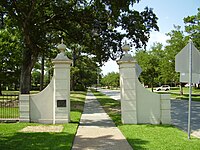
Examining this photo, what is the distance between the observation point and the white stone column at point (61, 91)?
1208cm

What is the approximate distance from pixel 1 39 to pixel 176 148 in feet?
98.9

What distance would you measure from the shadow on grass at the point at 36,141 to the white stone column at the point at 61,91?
2452mm

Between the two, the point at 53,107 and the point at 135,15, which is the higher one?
the point at 135,15

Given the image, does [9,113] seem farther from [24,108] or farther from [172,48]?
[172,48]

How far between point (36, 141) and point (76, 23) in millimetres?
15275

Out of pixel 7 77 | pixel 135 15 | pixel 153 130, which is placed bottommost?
pixel 153 130

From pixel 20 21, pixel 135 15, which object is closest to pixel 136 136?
pixel 135 15

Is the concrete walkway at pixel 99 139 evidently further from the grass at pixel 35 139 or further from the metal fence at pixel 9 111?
the metal fence at pixel 9 111

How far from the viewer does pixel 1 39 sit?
3322cm

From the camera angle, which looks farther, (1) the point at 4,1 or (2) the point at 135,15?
(2) the point at 135,15

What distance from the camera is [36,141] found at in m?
8.33

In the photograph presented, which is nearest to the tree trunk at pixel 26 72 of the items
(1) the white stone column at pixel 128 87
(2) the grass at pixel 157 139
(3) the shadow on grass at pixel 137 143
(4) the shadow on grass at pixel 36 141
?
(1) the white stone column at pixel 128 87

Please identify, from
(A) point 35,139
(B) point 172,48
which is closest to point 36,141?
(A) point 35,139

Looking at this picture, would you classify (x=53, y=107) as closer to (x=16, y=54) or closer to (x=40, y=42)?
(x=40, y=42)
